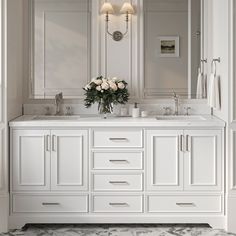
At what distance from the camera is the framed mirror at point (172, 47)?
16.2 feet

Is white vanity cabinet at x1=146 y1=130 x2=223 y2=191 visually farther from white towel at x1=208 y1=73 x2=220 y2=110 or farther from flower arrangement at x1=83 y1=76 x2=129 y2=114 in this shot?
flower arrangement at x1=83 y1=76 x2=129 y2=114

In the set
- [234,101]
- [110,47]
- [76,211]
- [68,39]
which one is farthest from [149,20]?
[76,211]

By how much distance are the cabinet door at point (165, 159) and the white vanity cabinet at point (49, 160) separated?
0.52 meters

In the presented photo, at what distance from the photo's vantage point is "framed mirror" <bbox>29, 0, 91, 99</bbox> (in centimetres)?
496

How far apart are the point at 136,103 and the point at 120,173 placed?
79cm

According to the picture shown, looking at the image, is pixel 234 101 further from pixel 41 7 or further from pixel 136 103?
pixel 41 7

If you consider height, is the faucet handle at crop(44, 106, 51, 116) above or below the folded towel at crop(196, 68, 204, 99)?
below

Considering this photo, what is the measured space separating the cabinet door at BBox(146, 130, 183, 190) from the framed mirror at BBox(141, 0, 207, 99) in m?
0.70

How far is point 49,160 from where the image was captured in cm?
441

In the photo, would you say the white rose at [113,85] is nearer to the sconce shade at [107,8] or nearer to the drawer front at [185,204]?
the sconce shade at [107,8]

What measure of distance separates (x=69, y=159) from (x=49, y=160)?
0.53ft

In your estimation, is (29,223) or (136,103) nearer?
(29,223)

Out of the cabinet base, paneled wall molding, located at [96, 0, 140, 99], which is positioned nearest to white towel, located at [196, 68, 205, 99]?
paneled wall molding, located at [96, 0, 140, 99]

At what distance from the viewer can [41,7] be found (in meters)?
4.95
